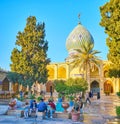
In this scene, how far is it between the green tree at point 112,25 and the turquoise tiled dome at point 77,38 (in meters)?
42.7

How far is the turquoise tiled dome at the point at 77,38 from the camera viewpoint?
60806 millimetres

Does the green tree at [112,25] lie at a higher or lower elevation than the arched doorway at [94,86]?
higher

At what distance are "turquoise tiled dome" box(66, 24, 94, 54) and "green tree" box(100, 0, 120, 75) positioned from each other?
140 feet

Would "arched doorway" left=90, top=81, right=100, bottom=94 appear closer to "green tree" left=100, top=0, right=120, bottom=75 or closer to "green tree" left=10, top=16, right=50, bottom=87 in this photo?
"green tree" left=10, top=16, right=50, bottom=87

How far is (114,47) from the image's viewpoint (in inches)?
645

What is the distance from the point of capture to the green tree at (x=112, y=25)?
52.5ft

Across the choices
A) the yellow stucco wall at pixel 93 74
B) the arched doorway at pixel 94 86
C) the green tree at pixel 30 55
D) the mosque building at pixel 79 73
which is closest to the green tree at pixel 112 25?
the green tree at pixel 30 55

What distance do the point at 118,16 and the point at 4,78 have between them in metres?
26.4

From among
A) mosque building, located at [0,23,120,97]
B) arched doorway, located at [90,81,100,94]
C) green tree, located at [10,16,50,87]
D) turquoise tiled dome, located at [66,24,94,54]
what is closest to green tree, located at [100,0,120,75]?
green tree, located at [10,16,50,87]

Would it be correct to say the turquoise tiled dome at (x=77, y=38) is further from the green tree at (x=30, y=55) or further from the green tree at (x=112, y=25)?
the green tree at (x=112, y=25)

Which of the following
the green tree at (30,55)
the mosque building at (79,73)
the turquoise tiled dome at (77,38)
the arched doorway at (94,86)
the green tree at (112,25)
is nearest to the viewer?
the green tree at (112,25)

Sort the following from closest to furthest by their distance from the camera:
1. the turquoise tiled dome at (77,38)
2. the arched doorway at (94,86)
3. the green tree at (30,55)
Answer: the green tree at (30,55) → the arched doorway at (94,86) → the turquoise tiled dome at (77,38)

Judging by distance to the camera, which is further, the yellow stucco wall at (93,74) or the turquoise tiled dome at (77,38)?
the turquoise tiled dome at (77,38)

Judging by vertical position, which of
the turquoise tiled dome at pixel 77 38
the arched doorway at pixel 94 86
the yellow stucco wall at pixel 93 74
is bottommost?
the arched doorway at pixel 94 86
